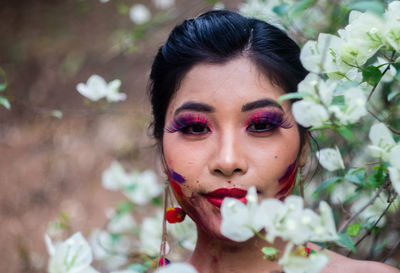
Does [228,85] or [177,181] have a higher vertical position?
[228,85]

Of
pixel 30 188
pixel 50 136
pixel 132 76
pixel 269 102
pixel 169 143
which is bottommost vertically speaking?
pixel 30 188

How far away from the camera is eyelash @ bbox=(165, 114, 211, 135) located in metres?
1.14

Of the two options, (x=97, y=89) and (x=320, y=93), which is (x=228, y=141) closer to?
(x=320, y=93)

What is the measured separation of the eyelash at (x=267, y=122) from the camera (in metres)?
1.11

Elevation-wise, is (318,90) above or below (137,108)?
above

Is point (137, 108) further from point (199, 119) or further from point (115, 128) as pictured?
point (199, 119)

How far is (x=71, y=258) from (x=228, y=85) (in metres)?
0.53

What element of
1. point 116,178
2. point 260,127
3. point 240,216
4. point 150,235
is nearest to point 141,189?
point 116,178

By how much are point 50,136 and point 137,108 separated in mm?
807

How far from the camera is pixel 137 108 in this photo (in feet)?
13.9

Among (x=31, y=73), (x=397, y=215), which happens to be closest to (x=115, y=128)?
(x=31, y=73)

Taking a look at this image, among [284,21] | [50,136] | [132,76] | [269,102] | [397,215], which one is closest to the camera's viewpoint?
[269,102]

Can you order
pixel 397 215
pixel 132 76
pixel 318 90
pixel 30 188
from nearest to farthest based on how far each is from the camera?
pixel 318 90 < pixel 397 215 < pixel 30 188 < pixel 132 76

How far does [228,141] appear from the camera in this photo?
108cm
